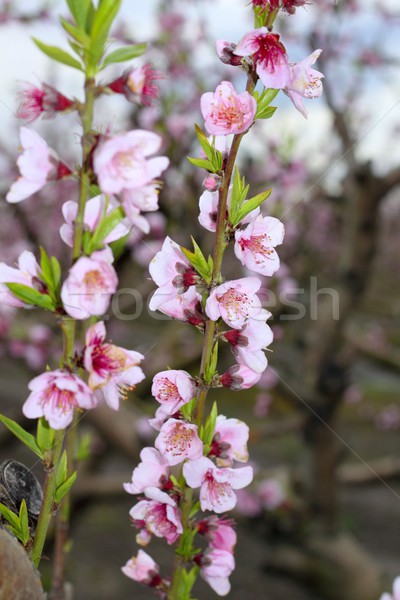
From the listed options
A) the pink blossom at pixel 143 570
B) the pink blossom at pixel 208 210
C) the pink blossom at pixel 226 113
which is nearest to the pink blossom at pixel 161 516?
the pink blossom at pixel 143 570

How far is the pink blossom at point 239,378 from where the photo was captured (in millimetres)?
873

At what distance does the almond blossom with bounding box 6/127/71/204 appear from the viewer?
2.28ft

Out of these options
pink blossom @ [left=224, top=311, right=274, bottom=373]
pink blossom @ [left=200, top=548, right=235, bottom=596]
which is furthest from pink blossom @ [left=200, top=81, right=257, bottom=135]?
pink blossom @ [left=200, top=548, right=235, bottom=596]

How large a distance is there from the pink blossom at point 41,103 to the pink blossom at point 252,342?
1.15 feet

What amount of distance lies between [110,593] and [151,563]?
431 centimetres

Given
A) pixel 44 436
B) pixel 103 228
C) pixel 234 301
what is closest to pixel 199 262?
pixel 234 301

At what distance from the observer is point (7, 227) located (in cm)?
1202

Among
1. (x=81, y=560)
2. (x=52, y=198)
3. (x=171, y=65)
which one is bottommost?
(x=81, y=560)

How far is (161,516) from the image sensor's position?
0.83m

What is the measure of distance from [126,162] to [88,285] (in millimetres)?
124

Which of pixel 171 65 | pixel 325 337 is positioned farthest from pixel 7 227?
pixel 325 337

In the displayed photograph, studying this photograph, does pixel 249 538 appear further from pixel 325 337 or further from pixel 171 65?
pixel 171 65

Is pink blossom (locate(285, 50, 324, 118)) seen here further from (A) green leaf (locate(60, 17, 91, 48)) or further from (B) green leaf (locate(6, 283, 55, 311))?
(B) green leaf (locate(6, 283, 55, 311))

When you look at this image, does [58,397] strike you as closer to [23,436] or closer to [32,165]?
[23,436]
